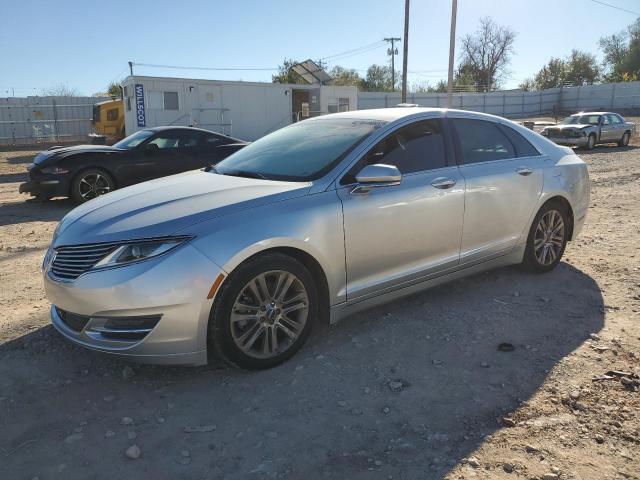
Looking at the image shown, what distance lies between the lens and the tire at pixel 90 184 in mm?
9078

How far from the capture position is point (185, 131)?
403 inches

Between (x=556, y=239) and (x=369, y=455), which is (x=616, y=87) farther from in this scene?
(x=369, y=455)

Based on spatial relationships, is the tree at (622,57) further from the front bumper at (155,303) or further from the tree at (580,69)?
the front bumper at (155,303)

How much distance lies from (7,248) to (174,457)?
4.99m

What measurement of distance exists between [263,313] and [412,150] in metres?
1.76

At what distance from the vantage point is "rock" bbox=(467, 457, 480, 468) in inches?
99.4

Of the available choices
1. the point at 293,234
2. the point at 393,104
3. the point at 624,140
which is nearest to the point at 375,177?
the point at 293,234

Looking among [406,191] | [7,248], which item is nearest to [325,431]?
[406,191]

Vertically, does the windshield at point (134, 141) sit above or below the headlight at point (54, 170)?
above

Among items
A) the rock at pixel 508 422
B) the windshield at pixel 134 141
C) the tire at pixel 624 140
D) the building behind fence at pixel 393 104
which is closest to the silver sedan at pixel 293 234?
the rock at pixel 508 422

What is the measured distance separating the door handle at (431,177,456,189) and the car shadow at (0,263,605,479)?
1.01 m

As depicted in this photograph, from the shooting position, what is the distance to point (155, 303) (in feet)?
9.69

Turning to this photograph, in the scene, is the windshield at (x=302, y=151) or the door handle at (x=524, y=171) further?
the door handle at (x=524, y=171)

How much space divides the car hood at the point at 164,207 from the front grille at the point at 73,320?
16.8 inches
